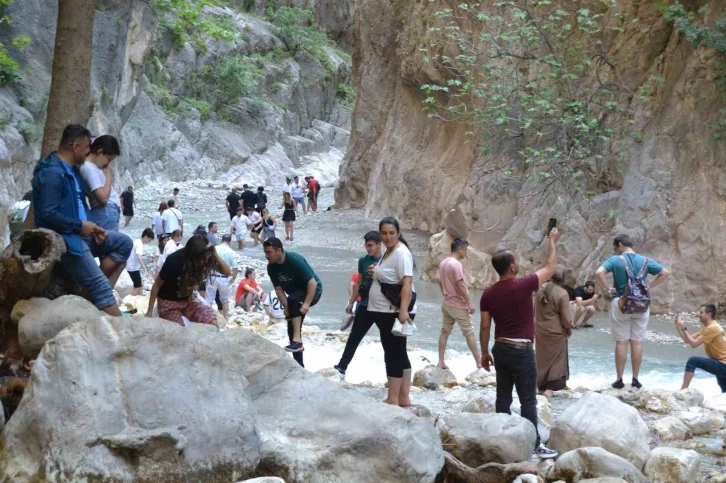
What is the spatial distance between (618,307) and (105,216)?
17.5 ft

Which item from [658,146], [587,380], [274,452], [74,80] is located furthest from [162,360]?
[658,146]

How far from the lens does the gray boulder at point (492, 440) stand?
614 centimetres

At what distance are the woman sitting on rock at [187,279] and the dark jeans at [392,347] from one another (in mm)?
1332

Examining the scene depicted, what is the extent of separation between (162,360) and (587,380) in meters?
6.86

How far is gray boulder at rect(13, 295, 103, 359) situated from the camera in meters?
6.05

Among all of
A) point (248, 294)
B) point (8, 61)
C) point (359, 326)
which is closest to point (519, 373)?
point (359, 326)

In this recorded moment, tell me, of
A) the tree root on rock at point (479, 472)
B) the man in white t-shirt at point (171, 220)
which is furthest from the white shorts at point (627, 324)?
the man in white t-shirt at point (171, 220)

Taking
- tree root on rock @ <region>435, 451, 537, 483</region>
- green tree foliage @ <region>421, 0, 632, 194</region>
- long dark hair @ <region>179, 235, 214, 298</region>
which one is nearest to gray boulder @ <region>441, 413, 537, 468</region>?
tree root on rock @ <region>435, 451, 537, 483</region>

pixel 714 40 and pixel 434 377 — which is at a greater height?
pixel 714 40

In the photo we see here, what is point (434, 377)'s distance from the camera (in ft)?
31.2

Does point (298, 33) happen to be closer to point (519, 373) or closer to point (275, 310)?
point (275, 310)

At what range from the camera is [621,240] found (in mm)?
9219

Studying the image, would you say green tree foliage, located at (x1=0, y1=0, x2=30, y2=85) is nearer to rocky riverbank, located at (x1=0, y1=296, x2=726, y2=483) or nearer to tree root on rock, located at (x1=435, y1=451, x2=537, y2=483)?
rocky riverbank, located at (x1=0, y1=296, x2=726, y2=483)

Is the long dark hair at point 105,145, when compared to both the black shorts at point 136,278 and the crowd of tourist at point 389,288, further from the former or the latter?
the black shorts at point 136,278
